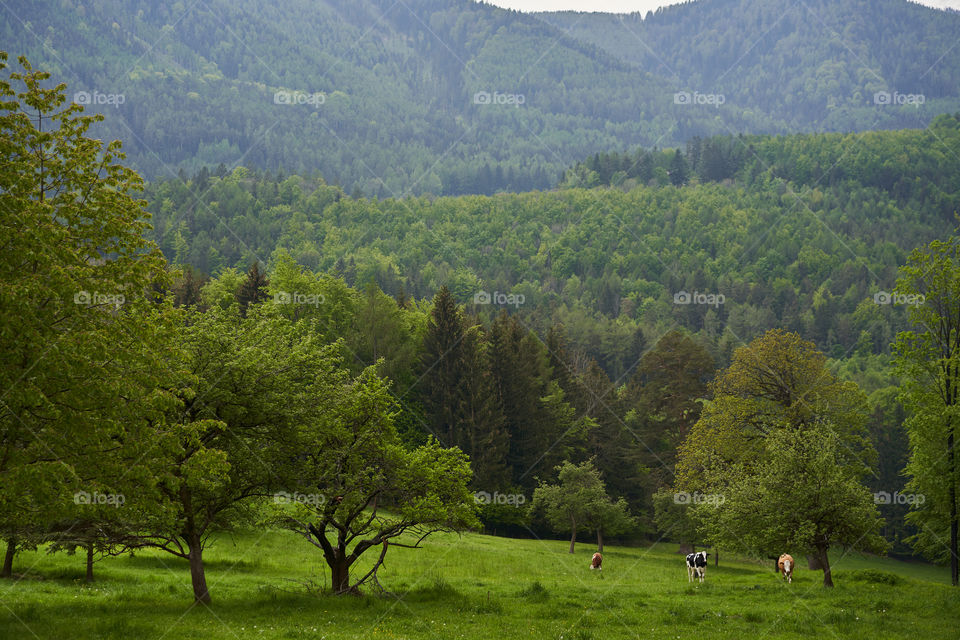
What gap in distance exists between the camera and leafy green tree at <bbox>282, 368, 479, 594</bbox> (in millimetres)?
25359

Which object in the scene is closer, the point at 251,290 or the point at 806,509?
the point at 806,509

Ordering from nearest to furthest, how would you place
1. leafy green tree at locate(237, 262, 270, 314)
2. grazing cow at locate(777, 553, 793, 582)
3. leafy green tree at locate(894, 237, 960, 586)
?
leafy green tree at locate(894, 237, 960, 586) → grazing cow at locate(777, 553, 793, 582) → leafy green tree at locate(237, 262, 270, 314)

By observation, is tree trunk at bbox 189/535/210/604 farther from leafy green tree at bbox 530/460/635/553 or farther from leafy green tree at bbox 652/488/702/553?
leafy green tree at bbox 652/488/702/553

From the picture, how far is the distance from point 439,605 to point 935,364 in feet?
79.6

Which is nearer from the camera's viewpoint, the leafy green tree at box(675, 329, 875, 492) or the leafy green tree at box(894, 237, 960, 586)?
the leafy green tree at box(894, 237, 960, 586)

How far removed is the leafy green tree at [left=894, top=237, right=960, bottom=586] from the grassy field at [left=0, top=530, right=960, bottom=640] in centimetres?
449

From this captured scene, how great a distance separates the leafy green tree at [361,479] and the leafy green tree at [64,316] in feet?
24.9

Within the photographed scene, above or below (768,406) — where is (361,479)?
below

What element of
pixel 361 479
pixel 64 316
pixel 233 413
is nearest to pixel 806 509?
pixel 361 479

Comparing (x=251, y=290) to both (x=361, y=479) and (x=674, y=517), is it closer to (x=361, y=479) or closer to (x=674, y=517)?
(x=674, y=517)

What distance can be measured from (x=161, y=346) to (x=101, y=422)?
11.2 ft

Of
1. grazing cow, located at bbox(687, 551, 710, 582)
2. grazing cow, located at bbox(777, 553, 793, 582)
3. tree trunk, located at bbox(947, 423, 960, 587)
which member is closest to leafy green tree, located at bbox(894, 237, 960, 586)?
tree trunk, located at bbox(947, 423, 960, 587)

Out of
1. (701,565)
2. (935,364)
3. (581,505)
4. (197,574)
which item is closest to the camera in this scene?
(197,574)

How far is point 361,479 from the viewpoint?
84.4 feet
